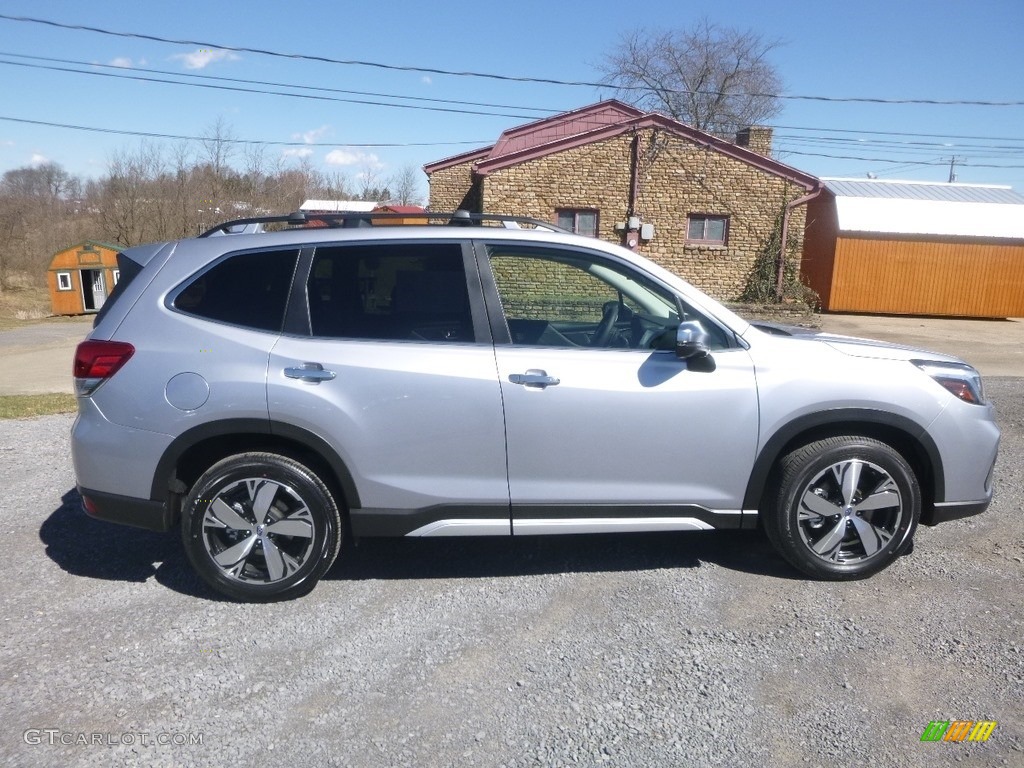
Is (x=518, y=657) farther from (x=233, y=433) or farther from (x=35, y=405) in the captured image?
(x=35, y=405)

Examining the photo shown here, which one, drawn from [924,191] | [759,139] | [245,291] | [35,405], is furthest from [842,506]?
[924,191]

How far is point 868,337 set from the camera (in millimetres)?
18594

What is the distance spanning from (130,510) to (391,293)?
1.63 metres

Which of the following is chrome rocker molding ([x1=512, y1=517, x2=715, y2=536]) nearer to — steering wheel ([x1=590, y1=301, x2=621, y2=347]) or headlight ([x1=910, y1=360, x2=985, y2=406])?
steering wheel ([x1=590, y1=301, x2=621, y2=347])

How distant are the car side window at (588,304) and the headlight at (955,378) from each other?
107cm

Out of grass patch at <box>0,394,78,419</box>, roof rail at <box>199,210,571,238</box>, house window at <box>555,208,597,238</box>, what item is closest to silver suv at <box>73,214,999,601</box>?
roof rail at <box>199,210,571,238</box>

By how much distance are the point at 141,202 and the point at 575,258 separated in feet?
125

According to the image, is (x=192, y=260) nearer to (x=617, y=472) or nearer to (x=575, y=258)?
(x=575, y=258)

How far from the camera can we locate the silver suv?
12.5 feet

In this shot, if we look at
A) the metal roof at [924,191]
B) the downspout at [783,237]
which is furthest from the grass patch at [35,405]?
the metal roof at [924,191]

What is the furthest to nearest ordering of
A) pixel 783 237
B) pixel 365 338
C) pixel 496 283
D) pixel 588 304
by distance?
pixel 783 237 < pixel 588 304 < pixel 496 283 < pixel 365 338

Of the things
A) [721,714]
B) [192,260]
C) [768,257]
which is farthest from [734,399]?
[768,257]

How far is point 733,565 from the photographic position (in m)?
4.40

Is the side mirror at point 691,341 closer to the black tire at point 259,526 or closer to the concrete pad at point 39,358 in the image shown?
the black tire at point 259,526
